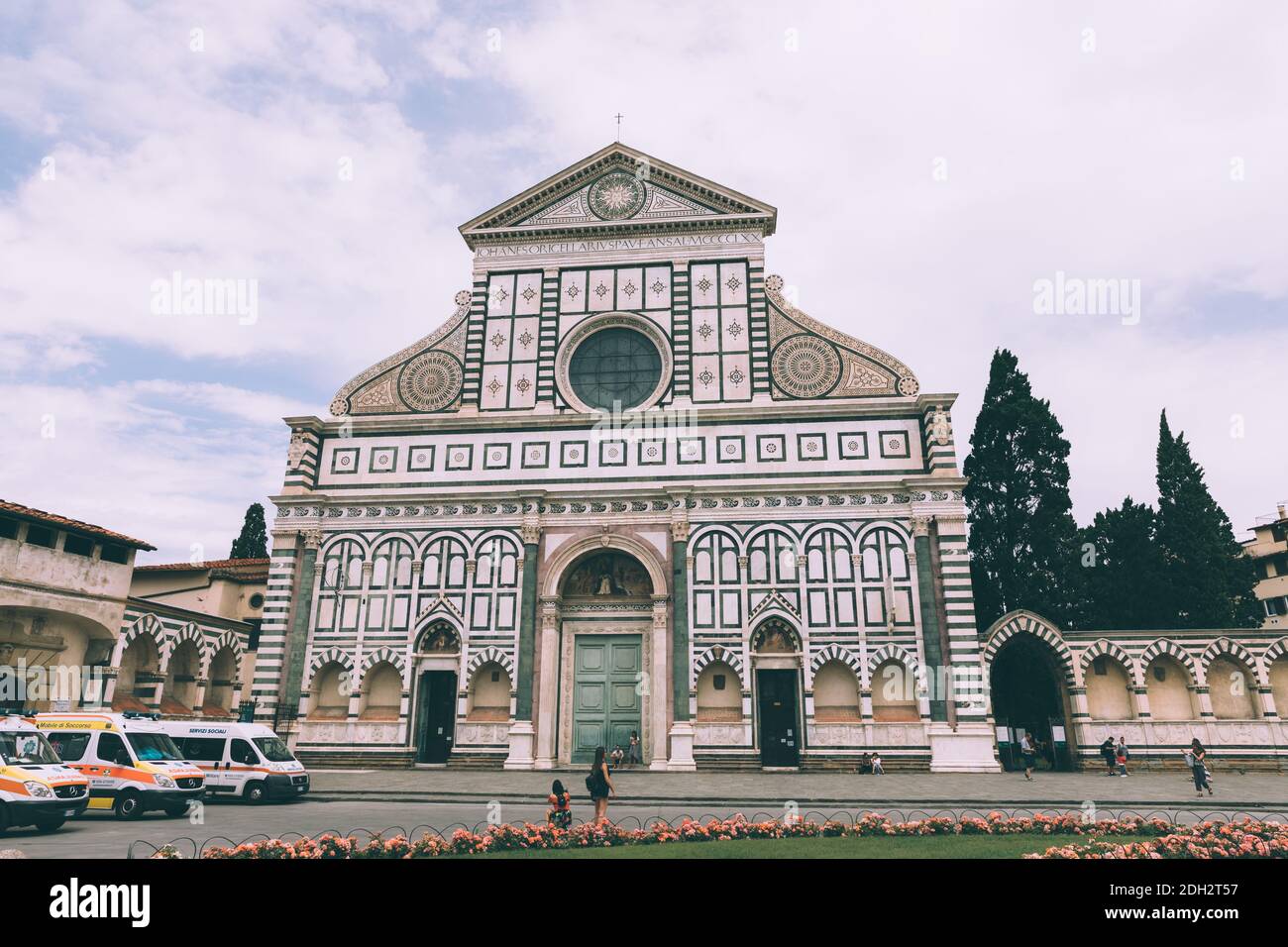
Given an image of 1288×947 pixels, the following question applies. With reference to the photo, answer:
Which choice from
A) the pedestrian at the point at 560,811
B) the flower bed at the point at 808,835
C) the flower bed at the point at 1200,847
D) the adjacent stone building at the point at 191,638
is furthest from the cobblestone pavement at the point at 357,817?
the adjacent stone building at the point at 191,638

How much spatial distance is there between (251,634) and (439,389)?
12702 millimetres

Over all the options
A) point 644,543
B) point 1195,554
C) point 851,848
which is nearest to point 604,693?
point 644,543

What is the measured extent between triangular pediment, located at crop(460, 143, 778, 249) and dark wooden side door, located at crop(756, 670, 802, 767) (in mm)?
16305

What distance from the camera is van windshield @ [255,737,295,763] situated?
18.9m

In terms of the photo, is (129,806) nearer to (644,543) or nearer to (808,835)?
(808,835)

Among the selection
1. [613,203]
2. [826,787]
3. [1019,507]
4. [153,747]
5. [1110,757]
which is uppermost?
[613,203]

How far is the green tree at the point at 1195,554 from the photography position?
106ft

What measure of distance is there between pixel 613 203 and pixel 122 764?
79.0ft

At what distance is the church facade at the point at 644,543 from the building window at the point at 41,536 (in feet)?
20.6

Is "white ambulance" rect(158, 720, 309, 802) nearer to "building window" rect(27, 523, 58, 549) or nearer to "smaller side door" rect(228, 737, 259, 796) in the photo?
"smaller side door" rect(228, 737, 259, 796)

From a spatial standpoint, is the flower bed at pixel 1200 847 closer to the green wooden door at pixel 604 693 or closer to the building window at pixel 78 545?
the green wooden door at pixel 604 693

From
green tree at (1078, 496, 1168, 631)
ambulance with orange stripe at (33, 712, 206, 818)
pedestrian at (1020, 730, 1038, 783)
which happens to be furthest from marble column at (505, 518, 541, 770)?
green tree at (1078, 496, 1168, 631)

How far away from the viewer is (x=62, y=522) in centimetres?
2442
